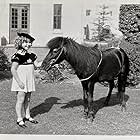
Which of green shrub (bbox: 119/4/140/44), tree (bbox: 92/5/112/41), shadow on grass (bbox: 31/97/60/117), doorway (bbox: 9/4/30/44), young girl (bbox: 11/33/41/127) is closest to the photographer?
young girl (bbox: 11/33/41/127)

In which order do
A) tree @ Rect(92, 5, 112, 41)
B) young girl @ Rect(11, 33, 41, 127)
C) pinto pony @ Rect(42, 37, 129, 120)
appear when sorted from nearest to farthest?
young girl @ Rect(11, 33, 41, 127)
pinto pony @ Rect(42, 37, 129, 120)
tree @ Rect(92, 5, 112, 41)

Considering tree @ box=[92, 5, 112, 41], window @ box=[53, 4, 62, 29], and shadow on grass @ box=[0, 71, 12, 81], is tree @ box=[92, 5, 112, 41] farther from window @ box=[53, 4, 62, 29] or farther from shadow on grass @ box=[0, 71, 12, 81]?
shadow on grass @ box=[0, 71, 12, 81]

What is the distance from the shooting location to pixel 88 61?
12.1ft

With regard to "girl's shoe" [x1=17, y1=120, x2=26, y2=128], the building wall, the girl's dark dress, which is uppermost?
the building wall

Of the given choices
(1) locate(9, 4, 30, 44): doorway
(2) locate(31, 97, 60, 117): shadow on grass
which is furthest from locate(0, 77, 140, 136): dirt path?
(1) locate(9, 4, 30, 44): doorway

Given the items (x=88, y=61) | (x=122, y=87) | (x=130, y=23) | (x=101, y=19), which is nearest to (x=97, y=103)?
(x=122, y=87)

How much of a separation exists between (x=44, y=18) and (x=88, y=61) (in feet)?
4.20

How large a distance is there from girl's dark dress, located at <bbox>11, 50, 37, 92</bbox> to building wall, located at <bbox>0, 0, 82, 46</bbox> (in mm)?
963

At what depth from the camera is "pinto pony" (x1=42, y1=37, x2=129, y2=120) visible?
354cm

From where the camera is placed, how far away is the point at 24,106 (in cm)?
384

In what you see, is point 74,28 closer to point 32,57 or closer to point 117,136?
point 32,57

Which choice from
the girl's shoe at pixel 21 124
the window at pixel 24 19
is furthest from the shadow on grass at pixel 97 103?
the window at pixel 24 19

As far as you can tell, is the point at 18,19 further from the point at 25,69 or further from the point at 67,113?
the point at 67,113

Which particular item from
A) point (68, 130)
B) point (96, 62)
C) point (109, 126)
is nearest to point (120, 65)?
point (96, 62)
